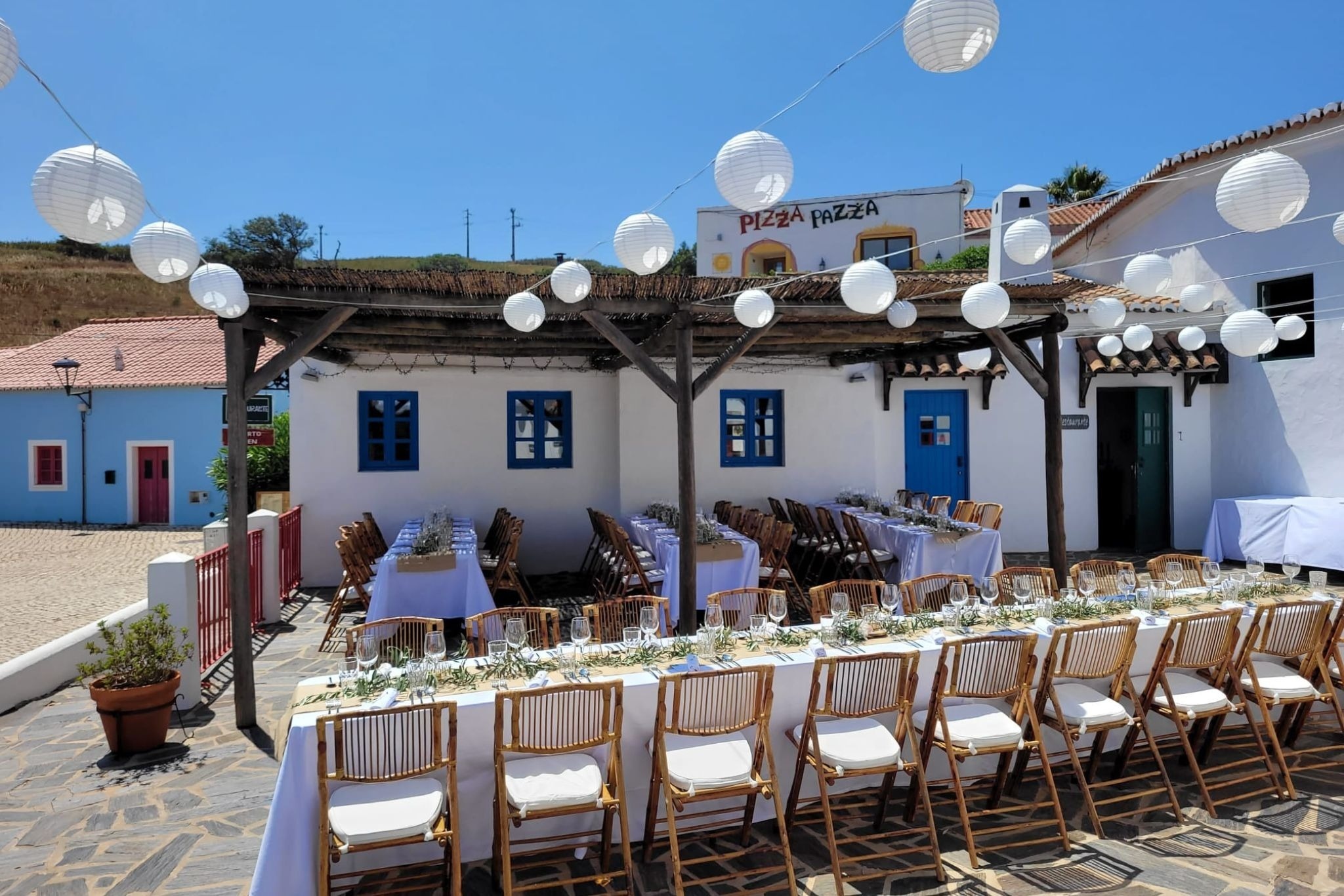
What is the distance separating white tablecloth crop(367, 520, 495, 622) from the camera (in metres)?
6.33

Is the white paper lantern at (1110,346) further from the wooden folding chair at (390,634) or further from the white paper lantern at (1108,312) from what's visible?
the wooden folding chair at (390,634)

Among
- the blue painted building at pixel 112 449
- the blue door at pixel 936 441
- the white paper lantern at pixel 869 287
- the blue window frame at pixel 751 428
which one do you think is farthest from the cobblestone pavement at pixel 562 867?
the blue painted building at pixel 112 449

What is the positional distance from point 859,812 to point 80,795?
384cm

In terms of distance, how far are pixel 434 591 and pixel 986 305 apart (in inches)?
195

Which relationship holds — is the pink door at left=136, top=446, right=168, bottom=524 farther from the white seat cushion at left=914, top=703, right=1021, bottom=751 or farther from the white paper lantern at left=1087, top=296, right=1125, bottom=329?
the white seat cushion at left=914, top=703, right=1021, bottom=751

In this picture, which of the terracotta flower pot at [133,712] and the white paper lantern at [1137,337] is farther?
the white paper lantern at [1137,337]

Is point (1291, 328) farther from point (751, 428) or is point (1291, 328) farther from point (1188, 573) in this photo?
point (751, 428)

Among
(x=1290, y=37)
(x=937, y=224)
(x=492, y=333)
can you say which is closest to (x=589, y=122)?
(x=492, y=333)

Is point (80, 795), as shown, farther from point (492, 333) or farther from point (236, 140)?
point (236, 140)

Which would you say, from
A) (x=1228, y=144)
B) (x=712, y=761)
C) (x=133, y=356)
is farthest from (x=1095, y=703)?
(x=133, y=356)

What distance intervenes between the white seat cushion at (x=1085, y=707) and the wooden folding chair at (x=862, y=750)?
0.78m

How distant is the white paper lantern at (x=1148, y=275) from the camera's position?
5.12m

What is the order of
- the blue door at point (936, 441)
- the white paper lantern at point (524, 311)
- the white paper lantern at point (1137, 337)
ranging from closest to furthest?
the white paper lantern at point (524, 311) → the white paper lantern at point (1137, 337) → the blue door at point (936, 441)

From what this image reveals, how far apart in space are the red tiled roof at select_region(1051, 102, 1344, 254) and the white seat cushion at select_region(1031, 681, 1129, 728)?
5719 mm
